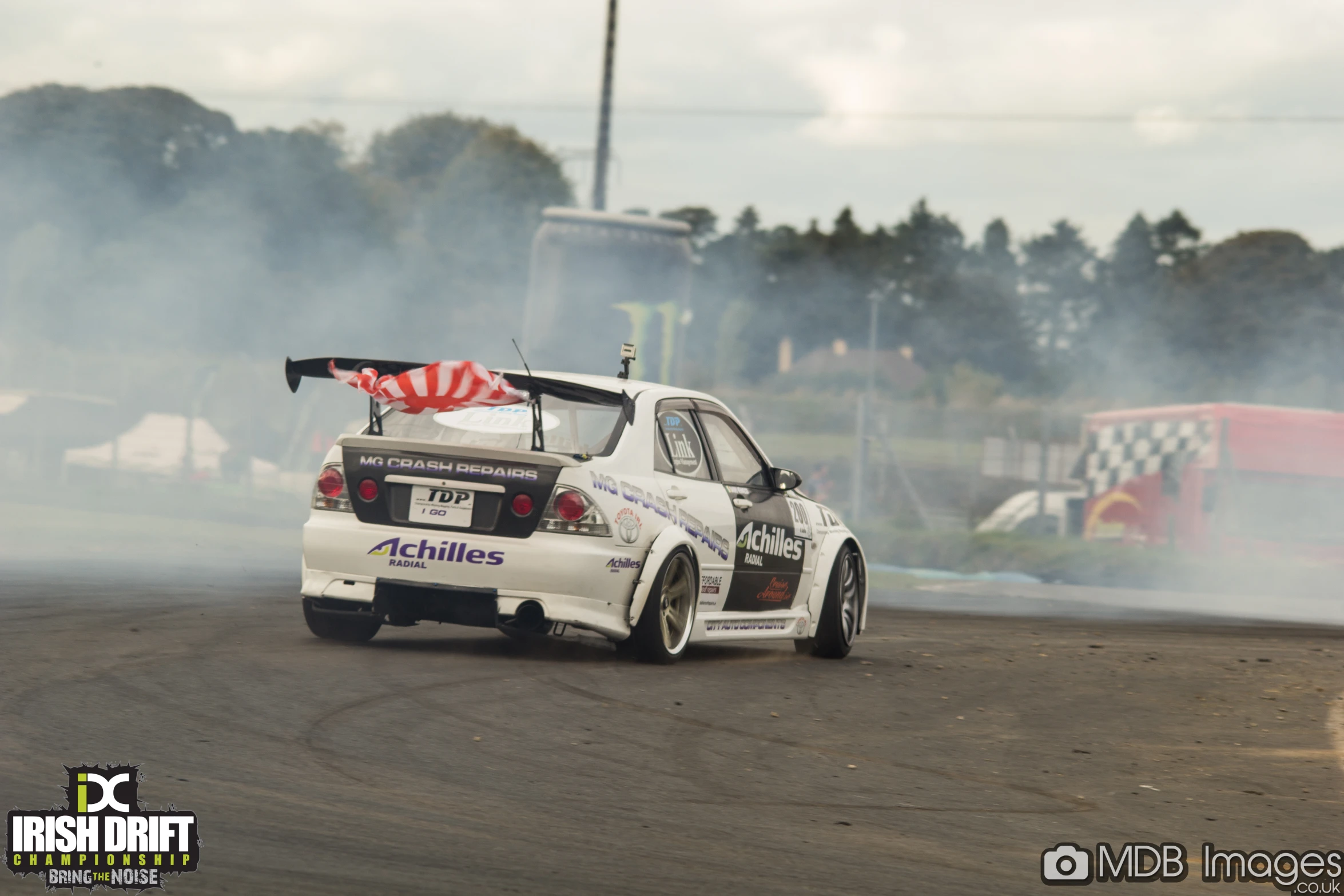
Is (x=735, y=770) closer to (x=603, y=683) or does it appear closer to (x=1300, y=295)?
(x=603, y=683)

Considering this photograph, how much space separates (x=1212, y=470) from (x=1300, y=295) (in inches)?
1750

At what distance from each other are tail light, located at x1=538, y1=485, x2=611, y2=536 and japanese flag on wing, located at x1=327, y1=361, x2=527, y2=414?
0.49 m

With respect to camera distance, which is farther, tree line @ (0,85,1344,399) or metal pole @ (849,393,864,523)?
tree line @ (0,85,1344,399)

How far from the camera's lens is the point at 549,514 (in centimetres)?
810

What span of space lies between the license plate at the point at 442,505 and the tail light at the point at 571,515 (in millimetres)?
360

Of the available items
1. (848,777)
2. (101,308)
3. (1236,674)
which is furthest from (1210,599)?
(101,308)

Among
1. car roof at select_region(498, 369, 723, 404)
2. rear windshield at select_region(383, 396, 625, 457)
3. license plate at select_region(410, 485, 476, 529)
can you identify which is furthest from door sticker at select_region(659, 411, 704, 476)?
license plate at select_region(410, 485, 476, 529)

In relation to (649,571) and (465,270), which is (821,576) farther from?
(465,270)

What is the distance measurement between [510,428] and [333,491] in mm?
909

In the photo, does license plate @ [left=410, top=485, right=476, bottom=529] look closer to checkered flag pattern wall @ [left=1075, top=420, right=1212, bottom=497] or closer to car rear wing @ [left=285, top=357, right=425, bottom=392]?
car rear wing @ [left=285, top=357, right=425, bottom=392]

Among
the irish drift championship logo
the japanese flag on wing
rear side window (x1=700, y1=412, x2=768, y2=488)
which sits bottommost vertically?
the irish drift championship logo

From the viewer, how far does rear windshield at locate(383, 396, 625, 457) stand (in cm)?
850

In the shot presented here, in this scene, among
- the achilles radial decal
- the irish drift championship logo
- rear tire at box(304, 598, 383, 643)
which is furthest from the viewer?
the achilles radial decal

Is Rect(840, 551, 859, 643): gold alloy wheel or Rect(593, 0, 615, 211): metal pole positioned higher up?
Rect(593, 0, 615, 211): metal pole
